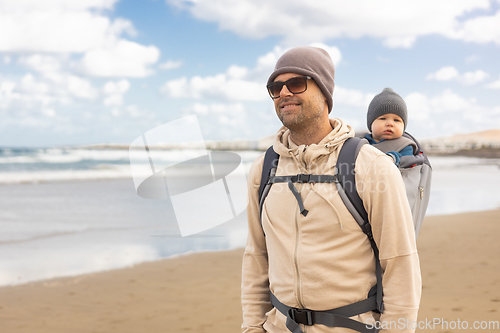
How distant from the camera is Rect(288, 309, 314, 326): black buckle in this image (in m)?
Result: 1.70

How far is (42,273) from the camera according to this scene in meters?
6.14

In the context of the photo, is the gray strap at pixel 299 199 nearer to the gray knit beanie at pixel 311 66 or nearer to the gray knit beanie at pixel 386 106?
the gray knit beanie at pixel 311 66

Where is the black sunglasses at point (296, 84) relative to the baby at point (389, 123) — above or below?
above

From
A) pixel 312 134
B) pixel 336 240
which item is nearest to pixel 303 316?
pixel 336 240

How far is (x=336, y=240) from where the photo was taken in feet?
5.42

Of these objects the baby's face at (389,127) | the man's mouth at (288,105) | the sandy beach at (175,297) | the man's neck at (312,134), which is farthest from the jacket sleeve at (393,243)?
the sandy beach at (175,297)

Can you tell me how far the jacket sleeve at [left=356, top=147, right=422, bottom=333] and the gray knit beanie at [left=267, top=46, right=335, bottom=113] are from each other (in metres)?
0.44

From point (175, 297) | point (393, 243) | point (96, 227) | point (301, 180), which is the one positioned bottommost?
point (175, 297)

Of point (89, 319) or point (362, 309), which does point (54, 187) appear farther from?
point (362, 309)

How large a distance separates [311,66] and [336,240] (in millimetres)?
773

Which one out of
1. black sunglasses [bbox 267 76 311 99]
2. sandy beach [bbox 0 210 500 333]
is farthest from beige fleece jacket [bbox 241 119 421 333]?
sandy beach [bbox 0 210 500 333]

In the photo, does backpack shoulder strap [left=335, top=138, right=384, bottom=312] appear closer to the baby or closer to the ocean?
the baby

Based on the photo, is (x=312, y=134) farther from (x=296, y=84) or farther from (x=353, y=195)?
(x=353, y=195)

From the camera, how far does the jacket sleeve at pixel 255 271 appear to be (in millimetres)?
1943
